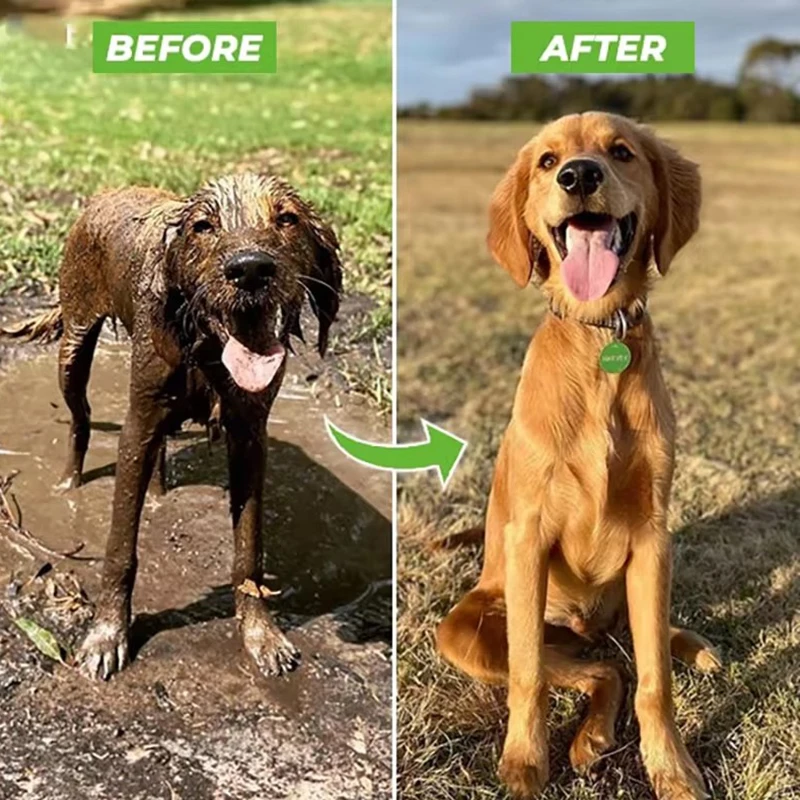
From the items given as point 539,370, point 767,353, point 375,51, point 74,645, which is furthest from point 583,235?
point 767,353

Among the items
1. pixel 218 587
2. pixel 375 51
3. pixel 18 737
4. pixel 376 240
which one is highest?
pixel 375 51

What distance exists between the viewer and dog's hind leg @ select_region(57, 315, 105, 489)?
298 centimetres

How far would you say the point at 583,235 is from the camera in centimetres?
238

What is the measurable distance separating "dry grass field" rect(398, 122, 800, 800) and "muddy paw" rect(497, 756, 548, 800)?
0.14ft

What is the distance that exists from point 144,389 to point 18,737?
35.1 inches

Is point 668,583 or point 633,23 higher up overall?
point 633,23

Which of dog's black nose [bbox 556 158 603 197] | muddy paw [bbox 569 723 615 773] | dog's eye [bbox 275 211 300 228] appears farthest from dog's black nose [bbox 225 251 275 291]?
muddy paw [bbox 569 723 615 773]

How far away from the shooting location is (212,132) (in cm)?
331

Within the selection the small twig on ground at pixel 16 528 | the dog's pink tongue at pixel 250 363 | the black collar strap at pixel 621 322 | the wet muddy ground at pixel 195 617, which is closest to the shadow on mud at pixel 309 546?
the wet muddy ground at pixel 195 617

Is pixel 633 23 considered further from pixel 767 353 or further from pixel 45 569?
pixel 767 353

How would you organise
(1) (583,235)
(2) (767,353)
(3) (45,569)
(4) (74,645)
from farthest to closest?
(2) (767,353), (3) (45,569), (4) (74,645), (1) (583,235)

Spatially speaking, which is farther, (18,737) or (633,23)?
(633,23)

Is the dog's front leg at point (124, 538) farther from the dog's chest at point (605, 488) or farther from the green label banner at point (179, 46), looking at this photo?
the dog's chest at point (605, 488)

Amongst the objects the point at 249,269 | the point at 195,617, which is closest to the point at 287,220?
the point at 249,269
